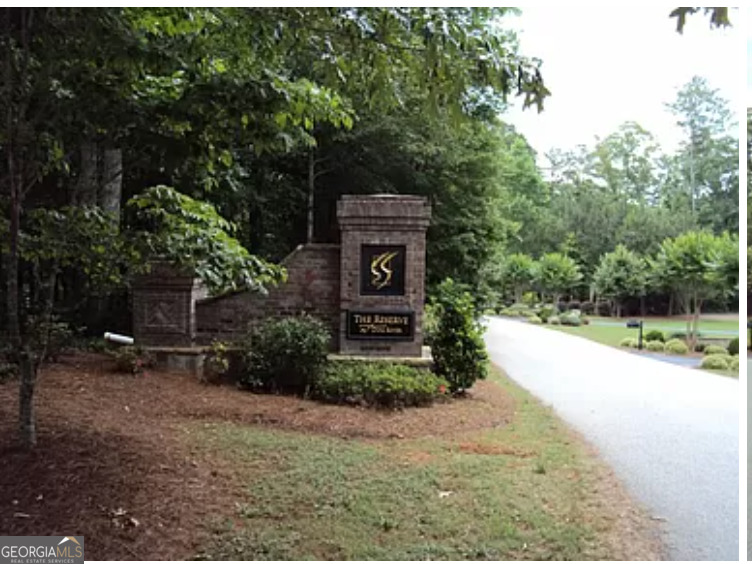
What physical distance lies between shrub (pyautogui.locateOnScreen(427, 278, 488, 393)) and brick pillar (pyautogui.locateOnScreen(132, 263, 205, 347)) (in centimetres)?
174

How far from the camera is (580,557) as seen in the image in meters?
1.80

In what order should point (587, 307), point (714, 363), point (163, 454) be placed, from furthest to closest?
point (587, 307)
point (714, 363)
point (163, 454)

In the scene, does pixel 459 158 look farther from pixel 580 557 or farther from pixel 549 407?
pixel 580 557

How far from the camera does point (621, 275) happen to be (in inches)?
148

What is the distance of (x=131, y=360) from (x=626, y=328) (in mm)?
3578

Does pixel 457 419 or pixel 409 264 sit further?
pixel 409 264

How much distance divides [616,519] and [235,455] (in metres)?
1.46

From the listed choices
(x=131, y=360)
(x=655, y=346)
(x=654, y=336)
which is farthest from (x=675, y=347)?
(x=131, y=360)

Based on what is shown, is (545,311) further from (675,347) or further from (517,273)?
(675,347)

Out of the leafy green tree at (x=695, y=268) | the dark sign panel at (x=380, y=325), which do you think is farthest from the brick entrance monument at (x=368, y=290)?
the leafy green tree at (x=695, y=268)

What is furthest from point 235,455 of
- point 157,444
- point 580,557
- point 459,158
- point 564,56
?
point 459,158

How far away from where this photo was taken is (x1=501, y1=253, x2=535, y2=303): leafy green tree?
22.4ft

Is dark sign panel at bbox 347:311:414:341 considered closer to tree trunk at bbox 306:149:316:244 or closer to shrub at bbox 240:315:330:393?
shrub at bbox 240:315:330:393

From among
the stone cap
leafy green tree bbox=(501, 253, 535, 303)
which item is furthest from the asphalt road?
the stone cap
